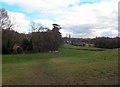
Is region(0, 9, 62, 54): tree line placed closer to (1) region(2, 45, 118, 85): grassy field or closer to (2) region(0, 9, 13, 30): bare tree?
(2) region(0, 9, 13, 30): bare tree

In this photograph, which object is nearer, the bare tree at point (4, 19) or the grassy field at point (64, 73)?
the grassy field at point (64, 73)

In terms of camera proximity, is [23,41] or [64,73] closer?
[64,73]

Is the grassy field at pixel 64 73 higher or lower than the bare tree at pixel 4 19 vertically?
lower

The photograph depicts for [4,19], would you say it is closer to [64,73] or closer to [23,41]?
[23,41]

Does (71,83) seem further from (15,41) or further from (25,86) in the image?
(15,41)

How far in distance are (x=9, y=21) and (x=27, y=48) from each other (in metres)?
8.48

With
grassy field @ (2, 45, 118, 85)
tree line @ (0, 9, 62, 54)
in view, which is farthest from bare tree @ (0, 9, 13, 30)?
grassy field @ (2, 45, 118, 85)

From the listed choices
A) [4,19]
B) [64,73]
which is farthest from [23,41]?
[64,73]

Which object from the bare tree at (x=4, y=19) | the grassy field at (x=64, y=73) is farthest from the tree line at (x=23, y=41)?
the grassy field at (x=64, y=73)

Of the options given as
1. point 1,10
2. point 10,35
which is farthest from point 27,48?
point 1,10

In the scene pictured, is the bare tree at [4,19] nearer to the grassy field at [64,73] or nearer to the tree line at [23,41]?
the tree line at [23,41]

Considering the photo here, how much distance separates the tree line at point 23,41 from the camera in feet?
195

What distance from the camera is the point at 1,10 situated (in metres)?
61.8

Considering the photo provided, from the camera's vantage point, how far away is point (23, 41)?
211 ft
